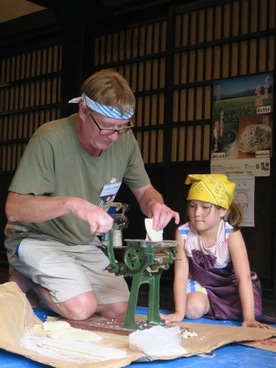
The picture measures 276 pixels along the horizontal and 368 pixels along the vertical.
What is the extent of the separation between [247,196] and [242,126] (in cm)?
59

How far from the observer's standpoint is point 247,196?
173 inches

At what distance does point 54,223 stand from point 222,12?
2.85m

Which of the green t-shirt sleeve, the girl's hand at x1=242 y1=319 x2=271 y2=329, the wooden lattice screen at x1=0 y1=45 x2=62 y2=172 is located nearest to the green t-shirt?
the green t-shirt sleeve

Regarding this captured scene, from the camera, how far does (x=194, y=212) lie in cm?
283

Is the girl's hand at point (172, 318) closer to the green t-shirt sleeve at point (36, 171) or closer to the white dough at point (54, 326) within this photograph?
the white dough at point (54, 326)

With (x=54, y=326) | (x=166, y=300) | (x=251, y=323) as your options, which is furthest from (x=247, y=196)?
(x=54, y=326)

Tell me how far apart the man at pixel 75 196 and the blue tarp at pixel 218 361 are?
58 cm

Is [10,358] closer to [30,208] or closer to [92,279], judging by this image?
[30,208]

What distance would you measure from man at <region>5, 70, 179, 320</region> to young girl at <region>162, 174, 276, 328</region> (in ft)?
0.95

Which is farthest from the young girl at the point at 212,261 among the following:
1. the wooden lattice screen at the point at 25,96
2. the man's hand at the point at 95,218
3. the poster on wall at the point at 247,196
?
the wooden lattice screen at the point at 25,96

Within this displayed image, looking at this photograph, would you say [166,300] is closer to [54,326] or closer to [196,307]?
[196,307]

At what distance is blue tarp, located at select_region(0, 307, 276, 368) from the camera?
173 cm

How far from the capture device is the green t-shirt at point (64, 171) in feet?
7.73

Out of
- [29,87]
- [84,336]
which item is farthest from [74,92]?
[84,336]
